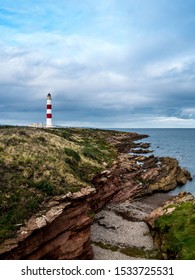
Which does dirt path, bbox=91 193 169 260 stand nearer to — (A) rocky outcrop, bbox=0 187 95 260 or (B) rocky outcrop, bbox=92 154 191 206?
(B) rocky outcrop, bbox=92 154 191 206

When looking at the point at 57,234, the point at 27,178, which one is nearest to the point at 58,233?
the point at 57,234

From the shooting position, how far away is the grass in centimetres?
2372

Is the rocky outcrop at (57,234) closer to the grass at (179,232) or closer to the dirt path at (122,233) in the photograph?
the dirt path at (122,233)

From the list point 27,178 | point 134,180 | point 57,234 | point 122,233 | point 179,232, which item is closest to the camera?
point 57,234

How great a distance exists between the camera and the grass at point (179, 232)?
23.7 metres

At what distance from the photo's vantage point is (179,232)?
88.2ft

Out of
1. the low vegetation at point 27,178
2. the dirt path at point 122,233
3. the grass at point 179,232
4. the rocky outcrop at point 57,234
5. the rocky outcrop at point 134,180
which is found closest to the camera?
the rocky outcrop at point 57,234

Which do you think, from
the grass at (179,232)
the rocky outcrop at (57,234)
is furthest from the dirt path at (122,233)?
the rocky outcrop at (57,234)

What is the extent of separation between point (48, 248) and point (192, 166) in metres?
68.2

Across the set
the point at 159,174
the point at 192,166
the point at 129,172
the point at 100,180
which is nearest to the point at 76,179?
the point at 100,180

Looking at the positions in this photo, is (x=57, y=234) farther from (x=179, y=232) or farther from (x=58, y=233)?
(x=179, y=232)

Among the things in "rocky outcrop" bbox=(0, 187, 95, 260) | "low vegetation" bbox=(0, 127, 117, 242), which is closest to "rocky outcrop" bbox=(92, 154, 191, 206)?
"low vegetation" bbox=(0, 127, 117, 242)

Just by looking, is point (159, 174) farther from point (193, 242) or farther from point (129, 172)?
point (193, 242)
